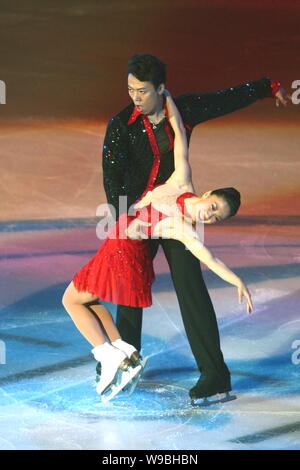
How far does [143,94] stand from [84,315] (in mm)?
1099

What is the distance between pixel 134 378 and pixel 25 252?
2.50m

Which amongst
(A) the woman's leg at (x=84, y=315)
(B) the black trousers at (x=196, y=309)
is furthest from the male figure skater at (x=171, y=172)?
(A) the woman's leg at (x=84, y=315)

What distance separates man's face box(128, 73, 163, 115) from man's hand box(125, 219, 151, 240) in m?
0.54

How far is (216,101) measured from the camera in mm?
5332

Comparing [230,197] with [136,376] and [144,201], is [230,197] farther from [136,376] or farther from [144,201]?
[136,376]

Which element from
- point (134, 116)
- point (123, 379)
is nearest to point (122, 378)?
point (123, 379)

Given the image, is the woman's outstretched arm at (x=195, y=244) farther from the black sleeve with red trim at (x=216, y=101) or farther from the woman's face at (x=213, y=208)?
the black sleeve with red trim at (x=216, y=101)

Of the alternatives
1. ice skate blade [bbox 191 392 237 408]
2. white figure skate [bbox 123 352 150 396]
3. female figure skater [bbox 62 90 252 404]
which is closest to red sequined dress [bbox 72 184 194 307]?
female figure skater [bbox 62 90 252 404]

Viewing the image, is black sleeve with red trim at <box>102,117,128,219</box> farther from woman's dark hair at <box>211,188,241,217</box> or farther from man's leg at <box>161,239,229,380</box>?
woman's dark hair at <box>211,188,241,217</box>

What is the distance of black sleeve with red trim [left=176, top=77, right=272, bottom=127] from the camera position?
5.28m

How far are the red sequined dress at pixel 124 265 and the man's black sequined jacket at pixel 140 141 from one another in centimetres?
12

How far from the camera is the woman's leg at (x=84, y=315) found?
17.2 ft
